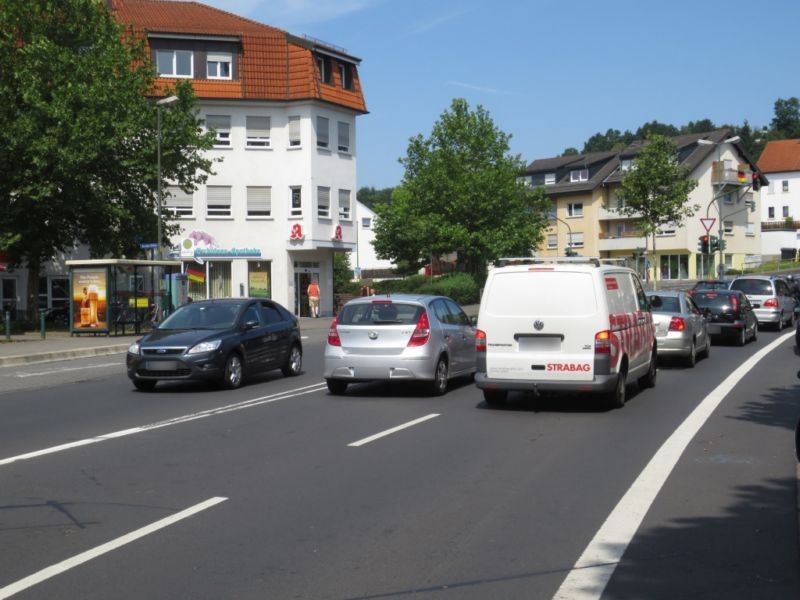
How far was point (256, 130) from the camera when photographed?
49.4 metres

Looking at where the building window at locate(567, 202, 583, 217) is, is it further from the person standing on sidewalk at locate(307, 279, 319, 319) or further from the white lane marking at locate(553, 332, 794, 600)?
the white lane marking at locate(553, 332, 794, 600)

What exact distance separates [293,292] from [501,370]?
120 ft

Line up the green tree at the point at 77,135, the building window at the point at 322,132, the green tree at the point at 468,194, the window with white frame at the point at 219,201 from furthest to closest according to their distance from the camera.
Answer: the green tree at the point at 468,194 < the building window at the point at 322,132 < the window with white frame at the point at 219,201 < the green tree at the point at 77,135

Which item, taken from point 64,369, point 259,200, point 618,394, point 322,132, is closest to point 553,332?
point 618,394

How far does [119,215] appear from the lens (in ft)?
119

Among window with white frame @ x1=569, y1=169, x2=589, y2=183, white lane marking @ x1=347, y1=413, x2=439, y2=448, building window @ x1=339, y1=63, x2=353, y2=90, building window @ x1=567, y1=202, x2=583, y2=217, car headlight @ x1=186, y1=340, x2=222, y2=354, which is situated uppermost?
building window @ x1=339, y1=63, x2=353, y2=90

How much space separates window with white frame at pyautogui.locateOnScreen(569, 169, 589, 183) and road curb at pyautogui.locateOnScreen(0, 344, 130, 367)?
66.8 meters

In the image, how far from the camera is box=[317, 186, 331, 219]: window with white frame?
161 ft

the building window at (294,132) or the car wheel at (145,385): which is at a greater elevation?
the building window at (294,132)

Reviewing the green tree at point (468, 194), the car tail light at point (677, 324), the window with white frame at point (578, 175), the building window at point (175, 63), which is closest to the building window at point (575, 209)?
the window with white frame at point (578, 175)

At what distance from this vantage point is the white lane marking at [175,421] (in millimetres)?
10027

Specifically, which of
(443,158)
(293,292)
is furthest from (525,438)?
(443,158)

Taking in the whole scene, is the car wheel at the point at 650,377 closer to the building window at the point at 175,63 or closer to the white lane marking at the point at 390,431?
the white lane marking at the point at 390,431

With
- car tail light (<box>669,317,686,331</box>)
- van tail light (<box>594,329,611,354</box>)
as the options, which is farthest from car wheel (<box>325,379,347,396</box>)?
car tail light (<box>669,317,686,331</box>)
